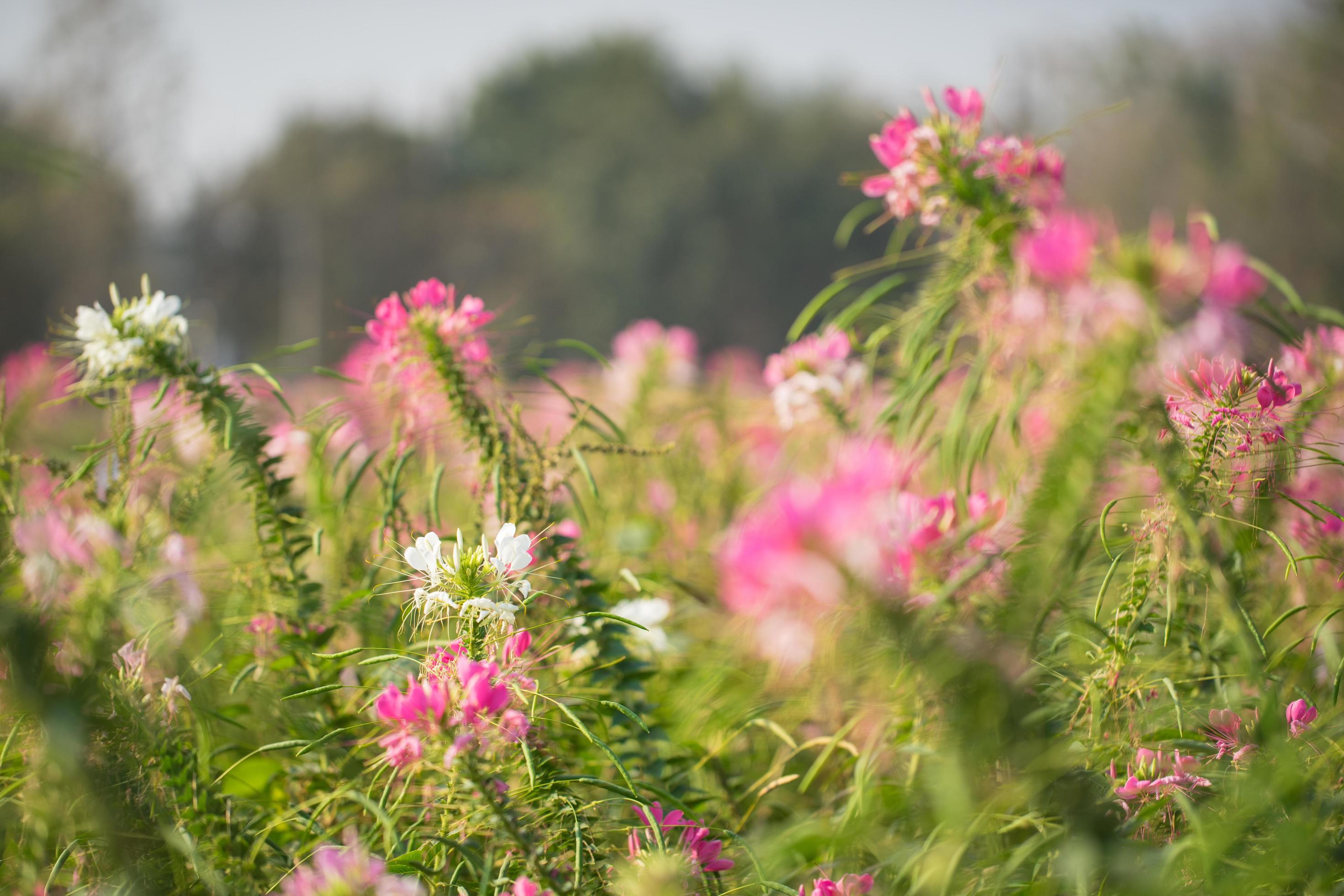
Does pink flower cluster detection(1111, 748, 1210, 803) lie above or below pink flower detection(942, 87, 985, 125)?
below

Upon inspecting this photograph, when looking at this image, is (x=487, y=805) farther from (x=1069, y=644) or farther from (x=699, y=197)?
(x=699, y=197)

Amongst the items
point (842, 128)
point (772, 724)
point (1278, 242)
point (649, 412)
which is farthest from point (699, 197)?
point (772, 724)

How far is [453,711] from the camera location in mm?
599

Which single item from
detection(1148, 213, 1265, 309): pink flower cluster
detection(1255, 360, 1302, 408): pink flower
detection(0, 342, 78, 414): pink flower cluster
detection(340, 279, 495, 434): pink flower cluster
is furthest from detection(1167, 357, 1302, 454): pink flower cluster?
A: detection(0, 342, 78, 414): pink flower cluster

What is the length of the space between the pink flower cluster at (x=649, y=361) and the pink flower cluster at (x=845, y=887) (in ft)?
5.37

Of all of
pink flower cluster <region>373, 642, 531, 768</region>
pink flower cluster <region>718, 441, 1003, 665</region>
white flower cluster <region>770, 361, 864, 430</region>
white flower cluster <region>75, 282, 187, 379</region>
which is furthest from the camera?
white flower cluster <region>770, 361, 864, 430</region>

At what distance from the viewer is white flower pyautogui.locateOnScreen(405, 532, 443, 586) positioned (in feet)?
2.14

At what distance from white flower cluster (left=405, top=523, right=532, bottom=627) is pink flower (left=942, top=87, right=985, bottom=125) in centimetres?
72

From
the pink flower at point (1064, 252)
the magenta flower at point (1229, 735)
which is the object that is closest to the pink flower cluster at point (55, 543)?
the pink flower at point (1064, 252)

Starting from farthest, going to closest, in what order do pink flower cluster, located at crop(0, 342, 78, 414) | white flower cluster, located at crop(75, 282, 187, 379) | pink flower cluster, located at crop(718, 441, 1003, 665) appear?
pink flower cluster, located at crop(0, 342, 78, 414)
white flower cluster, located at crop(75, 282, 187, 379)
pink flower cluster, located at crop(718, 441, 1003, 665)

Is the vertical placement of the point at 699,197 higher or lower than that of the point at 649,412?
higher

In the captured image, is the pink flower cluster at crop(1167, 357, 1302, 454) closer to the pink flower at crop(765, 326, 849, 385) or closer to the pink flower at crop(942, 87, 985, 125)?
the pink flower at crop(942, 87, 985, 125)

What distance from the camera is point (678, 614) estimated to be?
1.39m

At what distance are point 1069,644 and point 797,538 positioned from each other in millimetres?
567
